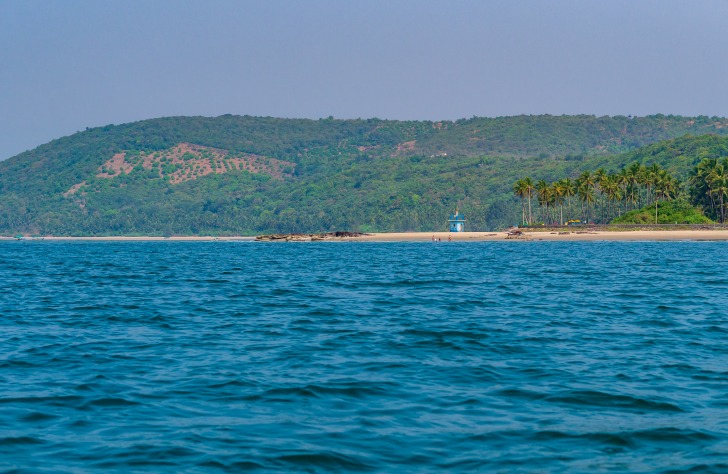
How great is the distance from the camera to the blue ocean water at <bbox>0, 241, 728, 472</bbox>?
43.9 feet

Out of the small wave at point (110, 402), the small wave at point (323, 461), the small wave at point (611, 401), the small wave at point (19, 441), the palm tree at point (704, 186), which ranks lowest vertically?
the small wave at point (611, 401)

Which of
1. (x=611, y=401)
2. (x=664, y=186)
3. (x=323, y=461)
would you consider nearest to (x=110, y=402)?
(x=323, y=461)

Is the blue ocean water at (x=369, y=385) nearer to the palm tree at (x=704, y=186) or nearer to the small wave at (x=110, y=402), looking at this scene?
the small wave at (x=110, y=402)

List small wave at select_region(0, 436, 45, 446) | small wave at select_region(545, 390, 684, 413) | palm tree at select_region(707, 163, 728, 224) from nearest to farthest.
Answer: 1. small wave at select_region(0, 436, 45, 446)
2. small wave at select_region(545, 390, 684, 413)
3. palm tree at select_region(707, 163, 728, 224)

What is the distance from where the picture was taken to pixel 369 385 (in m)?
18.5

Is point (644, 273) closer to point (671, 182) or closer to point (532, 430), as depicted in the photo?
point (532, 430)

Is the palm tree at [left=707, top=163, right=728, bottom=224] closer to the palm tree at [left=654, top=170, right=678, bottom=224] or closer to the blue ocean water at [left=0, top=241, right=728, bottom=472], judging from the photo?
the palm tree at [left=654, top=170, right=678, bottom=224]

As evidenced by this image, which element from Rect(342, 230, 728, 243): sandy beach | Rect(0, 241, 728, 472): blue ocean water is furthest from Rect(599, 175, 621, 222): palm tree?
Rect(0, 241, 728, 472): blue ocean water

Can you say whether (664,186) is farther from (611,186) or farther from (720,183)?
(720,183)

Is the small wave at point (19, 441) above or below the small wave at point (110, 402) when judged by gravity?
below

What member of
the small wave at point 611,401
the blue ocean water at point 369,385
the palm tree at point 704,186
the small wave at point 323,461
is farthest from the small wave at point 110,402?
the palm tree at point 704,186

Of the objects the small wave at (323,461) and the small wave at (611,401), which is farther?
the small wave at (611,401)

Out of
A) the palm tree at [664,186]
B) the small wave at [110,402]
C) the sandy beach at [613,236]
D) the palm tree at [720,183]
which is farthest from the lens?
the palm tree at [664,186]

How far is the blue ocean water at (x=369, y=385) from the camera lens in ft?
43.9
